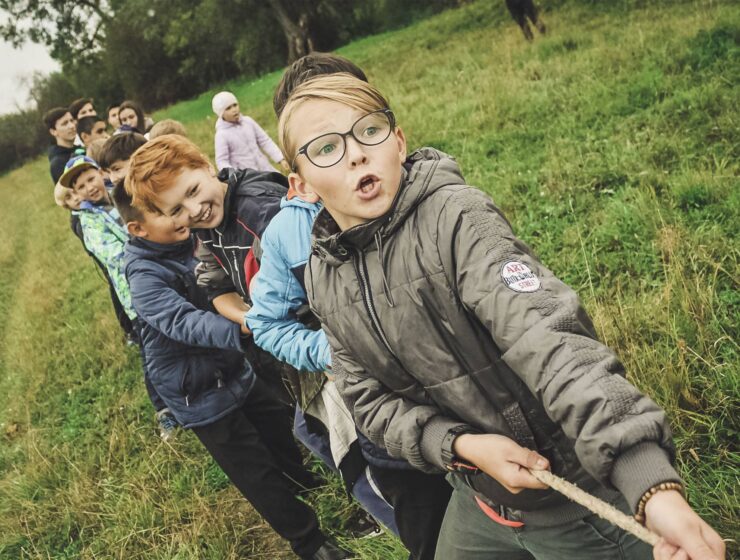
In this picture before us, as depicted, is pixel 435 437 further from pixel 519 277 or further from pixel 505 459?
pixel 519 277

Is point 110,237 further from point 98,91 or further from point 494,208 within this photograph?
point 98,91

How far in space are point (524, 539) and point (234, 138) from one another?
219 inches

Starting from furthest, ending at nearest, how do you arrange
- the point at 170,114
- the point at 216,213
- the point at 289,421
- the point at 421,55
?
the point at 170,114, the point at 421,55, the point at 289,421, the point at 216,213

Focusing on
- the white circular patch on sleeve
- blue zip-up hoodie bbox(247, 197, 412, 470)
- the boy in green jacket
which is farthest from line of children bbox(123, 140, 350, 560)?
the white circular patch on sleeve

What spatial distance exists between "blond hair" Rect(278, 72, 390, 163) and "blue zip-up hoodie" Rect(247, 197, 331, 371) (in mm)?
436

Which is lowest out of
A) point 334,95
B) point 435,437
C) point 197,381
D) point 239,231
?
point 197,381

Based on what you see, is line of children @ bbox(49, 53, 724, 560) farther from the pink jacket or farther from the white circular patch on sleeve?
the pink jacket

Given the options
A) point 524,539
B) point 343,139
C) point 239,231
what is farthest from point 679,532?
point 239,231

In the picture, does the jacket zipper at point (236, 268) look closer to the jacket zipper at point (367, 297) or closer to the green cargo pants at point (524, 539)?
the jacket zipper at point (367, 297)

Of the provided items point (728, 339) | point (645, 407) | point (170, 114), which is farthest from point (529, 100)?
point (170, 114)

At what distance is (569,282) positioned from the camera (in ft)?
11.4

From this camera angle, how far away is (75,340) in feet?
20.4

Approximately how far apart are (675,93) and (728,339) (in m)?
3.32

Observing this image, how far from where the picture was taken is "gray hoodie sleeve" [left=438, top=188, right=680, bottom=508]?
0.86m
